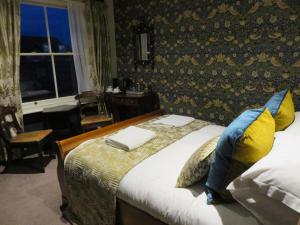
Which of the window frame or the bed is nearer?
the bed

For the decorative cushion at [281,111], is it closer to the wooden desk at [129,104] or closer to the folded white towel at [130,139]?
the folded white towel at [130,139]

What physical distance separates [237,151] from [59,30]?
3.61m

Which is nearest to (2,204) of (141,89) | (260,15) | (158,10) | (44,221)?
(44,221)

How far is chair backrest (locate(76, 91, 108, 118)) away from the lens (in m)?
3.71

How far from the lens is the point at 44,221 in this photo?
1.99m

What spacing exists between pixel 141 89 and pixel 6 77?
6.38 ft

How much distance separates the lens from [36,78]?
359 cm

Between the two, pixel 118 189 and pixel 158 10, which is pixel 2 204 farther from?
pixel 158 10

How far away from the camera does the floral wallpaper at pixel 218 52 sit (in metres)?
2.39

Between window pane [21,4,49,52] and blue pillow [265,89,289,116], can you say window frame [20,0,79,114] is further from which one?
blue pillow [265,89,289,116]

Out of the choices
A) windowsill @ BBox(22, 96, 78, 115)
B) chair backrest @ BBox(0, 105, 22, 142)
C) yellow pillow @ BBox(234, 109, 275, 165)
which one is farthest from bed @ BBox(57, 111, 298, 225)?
windowsill @ BBox(22, 96, 78, 115)

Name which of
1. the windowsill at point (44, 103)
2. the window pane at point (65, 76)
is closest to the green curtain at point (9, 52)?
the windowsill at point (44, 103)

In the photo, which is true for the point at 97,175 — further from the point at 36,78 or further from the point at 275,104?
the point at 36,78

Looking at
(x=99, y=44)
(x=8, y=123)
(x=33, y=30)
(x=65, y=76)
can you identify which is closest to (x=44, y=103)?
(x=65, y=76)
